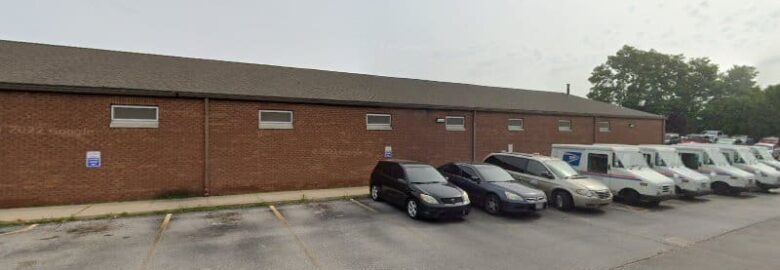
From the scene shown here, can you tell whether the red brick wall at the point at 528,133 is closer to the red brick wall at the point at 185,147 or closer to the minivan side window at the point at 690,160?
the red brick wall at the point at 185,147

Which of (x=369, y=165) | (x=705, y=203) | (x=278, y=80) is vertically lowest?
(x=705, y=203)

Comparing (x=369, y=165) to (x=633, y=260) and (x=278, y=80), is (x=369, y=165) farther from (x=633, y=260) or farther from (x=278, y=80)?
Result: (x=633, y=260)

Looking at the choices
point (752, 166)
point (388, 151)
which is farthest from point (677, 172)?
point (388, 151)

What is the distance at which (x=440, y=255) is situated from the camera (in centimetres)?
653

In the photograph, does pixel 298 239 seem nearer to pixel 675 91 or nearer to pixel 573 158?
pixel 573 158

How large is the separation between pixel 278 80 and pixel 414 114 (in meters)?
5.96

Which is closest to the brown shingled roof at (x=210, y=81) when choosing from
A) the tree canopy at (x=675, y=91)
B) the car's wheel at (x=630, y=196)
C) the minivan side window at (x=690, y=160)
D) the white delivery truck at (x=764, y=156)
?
the minivan side window at (x=690, y=160)

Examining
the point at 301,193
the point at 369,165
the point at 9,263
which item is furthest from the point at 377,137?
the point at 9,263

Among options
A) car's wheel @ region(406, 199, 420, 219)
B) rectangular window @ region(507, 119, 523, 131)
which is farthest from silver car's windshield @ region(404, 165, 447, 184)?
rectangular window @ region(507, 119, 523, 131)

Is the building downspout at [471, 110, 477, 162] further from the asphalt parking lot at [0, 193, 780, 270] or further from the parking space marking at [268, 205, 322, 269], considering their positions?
the parking space marking at [268, 205, 322, 269]

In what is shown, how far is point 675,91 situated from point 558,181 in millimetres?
A: 48710

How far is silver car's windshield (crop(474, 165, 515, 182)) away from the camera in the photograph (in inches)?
420

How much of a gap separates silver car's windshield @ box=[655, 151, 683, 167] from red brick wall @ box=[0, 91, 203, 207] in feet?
53.1

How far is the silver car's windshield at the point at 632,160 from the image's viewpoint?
12.2m
